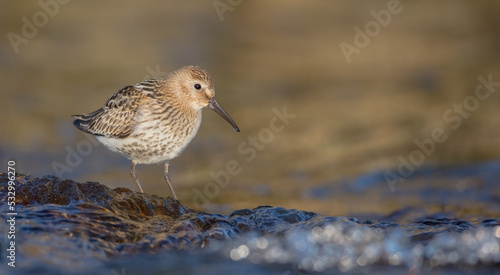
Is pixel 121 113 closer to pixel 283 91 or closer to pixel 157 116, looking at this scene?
pixel 157 116

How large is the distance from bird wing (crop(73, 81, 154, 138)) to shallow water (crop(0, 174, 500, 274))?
1583 millimetres

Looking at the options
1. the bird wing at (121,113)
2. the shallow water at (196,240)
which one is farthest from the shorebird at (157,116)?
the shallow water at (196,240)

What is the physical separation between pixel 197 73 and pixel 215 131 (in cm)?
524

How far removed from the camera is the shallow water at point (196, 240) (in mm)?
6309

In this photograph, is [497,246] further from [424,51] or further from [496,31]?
[496,31]

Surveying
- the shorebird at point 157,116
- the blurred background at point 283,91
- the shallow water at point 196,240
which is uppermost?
the blurred background at point 283,91

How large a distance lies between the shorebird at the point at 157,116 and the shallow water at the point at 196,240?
131 cm

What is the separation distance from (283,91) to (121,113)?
8.09 meters

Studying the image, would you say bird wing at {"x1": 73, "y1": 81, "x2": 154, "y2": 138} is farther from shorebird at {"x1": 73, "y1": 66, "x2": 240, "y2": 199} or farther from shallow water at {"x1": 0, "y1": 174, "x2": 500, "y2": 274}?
shallow water at {"x1": 0, "y1": 174, "x2": 500, "y2": 274}

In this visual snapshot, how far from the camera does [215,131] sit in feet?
47.1

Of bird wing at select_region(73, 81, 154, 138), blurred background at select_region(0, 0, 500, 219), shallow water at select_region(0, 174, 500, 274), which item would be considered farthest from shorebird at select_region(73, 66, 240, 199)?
blurred background at select_region(0, 0, 500, 219)

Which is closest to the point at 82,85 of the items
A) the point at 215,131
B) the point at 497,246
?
the point at 215,131

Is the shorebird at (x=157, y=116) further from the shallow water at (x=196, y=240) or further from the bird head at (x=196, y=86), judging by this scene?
the shallow water at (x=196, y=240)

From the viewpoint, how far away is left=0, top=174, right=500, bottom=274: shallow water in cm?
631
